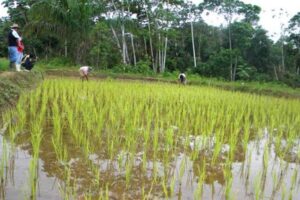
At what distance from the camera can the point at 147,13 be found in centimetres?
1903

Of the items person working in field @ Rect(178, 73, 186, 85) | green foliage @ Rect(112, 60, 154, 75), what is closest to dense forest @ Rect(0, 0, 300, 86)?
green foliage @ Rect(112, 60, 154, 75)

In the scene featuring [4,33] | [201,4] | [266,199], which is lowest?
[266,199]

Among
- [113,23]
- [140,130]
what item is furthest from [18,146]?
[113,23]

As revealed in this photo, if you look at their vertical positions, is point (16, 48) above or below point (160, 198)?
above

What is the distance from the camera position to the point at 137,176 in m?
2.89

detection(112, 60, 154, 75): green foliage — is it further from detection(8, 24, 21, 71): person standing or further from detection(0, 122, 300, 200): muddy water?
detection(0, 122, 300, 200): muddy water

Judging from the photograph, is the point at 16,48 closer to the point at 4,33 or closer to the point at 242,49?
the point at 4,33

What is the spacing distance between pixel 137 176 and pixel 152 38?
17.4m

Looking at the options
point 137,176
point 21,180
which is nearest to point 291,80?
point 137,176

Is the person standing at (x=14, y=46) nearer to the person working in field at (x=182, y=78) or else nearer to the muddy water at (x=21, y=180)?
the muddy water at (x=21, y=180)

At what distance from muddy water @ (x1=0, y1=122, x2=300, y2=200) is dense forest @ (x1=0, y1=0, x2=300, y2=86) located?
11.8 m

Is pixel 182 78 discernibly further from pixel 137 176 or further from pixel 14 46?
pixel 137 176

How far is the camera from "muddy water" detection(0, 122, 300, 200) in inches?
99.5

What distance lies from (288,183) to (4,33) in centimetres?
2151
